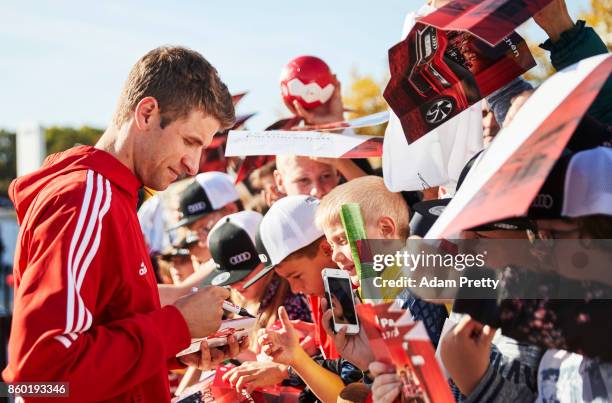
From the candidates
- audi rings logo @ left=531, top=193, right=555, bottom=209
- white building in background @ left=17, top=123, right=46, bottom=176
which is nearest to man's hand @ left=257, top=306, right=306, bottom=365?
audi rings logo @ left=531, top=193, right=555, bottom=209

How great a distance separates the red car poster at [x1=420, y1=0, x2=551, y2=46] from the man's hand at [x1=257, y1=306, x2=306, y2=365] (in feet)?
4.74

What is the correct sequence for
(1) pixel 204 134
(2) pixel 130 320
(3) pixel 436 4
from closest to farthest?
(2) pixel 130 320, (1) pixel 204 134, (3) pixel 436 4

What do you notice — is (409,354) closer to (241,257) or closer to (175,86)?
(175,86)

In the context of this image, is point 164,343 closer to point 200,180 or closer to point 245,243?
point 245,243

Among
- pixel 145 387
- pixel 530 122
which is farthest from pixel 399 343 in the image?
pixel 145 387

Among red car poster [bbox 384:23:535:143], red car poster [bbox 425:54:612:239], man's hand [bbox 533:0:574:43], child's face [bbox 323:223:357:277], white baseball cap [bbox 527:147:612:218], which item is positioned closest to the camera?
red car poster [bbox 425:54:612:239]

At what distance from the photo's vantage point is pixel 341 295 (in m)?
2.53

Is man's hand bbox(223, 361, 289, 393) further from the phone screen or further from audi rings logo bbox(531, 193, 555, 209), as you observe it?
audi rings logo bbox(531, 193, 555, 209)

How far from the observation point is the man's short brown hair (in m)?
2.66

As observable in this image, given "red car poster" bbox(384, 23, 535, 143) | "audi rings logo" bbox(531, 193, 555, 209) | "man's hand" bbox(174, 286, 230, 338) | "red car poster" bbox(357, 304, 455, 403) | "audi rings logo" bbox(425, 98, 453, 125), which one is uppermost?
"red car poster" bbox(384, 23, 535, 143)

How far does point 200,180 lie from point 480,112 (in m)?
2.76

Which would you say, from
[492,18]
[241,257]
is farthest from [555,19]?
[241,257]

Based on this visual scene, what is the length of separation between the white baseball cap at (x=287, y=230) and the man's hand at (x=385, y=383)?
5.78 feet

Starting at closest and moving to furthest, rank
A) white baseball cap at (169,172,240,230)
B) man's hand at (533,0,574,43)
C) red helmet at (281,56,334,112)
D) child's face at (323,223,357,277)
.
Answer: man's hand at (533,0,574,43)
child's face at (323,223,357,277)
red helmet at (281,56,334,112)
white baseball cap at (169,172,240,230)
